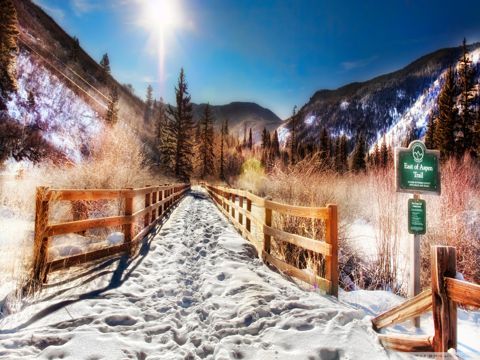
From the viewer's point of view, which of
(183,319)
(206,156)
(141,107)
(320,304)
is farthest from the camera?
(141,107)

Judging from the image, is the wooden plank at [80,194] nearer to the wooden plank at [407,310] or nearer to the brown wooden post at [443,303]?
the wooden plank at [407,310]

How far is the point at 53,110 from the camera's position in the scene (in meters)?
45.0

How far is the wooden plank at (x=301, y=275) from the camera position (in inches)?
163

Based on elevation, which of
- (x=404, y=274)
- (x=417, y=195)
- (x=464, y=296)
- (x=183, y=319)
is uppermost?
(x=417, y=195)

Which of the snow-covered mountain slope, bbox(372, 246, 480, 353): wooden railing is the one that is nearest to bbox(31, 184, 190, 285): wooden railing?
bbox(372, 246, 480, 353): wooden railing

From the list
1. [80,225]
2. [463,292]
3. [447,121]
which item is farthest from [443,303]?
[447,121]

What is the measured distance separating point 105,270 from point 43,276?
0.89 meters

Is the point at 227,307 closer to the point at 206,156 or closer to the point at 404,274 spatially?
the point at 404,274

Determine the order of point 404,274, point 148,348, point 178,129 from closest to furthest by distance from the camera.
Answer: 1. point 148,348
2. point 404,274
3. point 178,129

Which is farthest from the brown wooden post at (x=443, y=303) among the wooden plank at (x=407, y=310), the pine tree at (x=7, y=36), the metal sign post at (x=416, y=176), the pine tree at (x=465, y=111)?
the pine tree at (x=7, y=36)

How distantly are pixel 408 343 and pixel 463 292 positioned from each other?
782 millimetres

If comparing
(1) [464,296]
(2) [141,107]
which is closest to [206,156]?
(1) [464,296]

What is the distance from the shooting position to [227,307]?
11.6 ft

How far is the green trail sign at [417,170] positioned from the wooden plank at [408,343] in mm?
2031
